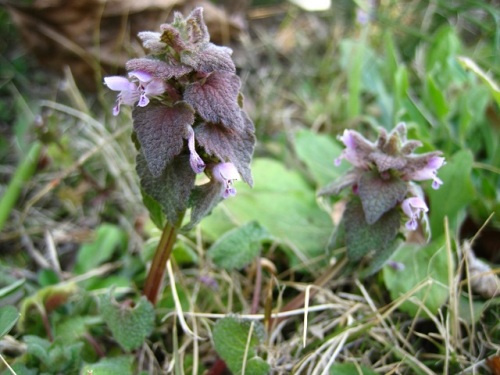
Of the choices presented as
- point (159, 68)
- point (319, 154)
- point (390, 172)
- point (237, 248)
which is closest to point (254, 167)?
point (319, 154)

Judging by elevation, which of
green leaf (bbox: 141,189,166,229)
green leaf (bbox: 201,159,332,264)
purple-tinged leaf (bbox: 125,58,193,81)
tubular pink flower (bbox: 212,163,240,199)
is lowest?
green leaf (bbox: 201,159,332,264)

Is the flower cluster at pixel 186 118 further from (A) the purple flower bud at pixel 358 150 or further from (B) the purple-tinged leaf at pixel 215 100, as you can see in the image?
(A) the purple flower bud at pixel 358 150

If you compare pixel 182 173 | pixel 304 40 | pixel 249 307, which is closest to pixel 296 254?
pixel 249 307

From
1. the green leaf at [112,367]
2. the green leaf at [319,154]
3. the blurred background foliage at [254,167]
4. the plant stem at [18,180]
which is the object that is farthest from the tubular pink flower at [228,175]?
the plant stem at [18,180]

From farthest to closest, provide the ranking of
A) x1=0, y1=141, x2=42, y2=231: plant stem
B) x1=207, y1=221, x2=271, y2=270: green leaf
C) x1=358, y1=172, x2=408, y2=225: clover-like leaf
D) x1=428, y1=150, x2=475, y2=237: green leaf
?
x1=0, y1=141, x2=42, y2=231: plant stem, x1=428, y1=150, x2=475, y2=237: green leaf, x1=207, y1=221, x2=271, y2=270: green leaf, x1=358, y1=172, x2=408, y2=225: clover-like leaf

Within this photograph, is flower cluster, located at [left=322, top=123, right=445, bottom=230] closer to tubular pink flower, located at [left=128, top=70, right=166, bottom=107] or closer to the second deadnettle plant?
the second deadnettle plant

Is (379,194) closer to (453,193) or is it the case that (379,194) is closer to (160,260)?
(453,193)

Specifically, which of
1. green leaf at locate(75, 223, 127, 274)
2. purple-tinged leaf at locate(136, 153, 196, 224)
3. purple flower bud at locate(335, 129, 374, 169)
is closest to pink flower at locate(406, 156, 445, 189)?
purple flower bud at locate(335, 129, 374, 169)
